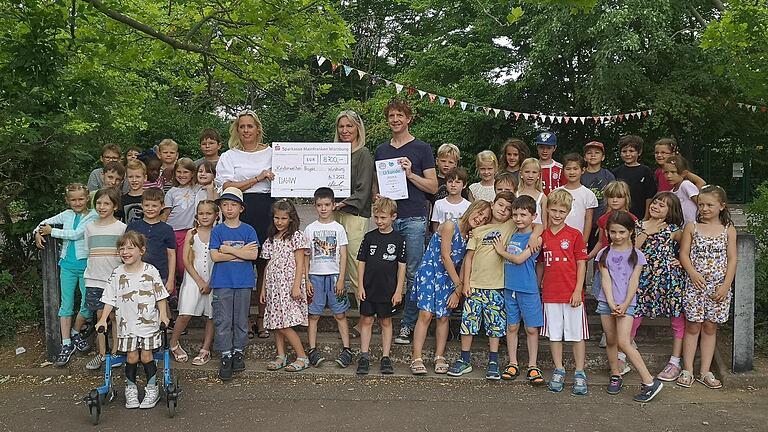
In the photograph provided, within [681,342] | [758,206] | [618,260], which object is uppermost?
[758,206]

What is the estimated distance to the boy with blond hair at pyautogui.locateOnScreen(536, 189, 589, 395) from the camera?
5.25 metres

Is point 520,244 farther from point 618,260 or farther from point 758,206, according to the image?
point 758,206

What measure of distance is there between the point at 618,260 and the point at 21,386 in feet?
17.6

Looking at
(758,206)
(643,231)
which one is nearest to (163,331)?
(643,231)

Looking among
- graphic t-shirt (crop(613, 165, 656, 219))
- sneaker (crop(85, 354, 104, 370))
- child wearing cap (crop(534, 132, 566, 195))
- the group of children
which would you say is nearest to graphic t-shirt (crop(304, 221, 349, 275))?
the group of children

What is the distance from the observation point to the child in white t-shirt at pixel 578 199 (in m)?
5.86

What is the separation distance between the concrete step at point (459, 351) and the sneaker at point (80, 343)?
0.88m

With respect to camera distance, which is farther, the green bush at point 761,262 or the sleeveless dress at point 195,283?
the green bush at point 761,262

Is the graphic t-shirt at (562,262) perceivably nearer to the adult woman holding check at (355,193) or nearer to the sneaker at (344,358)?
the adult woman holding check at (355,193)

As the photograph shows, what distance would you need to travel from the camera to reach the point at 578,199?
5867mm

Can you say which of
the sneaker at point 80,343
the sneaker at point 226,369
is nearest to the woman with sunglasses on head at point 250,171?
the sneaker at point 226,369

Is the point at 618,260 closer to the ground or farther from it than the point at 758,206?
closer to the ground

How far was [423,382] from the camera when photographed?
5.43 meters

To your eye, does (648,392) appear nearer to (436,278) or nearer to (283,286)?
(436,278)
